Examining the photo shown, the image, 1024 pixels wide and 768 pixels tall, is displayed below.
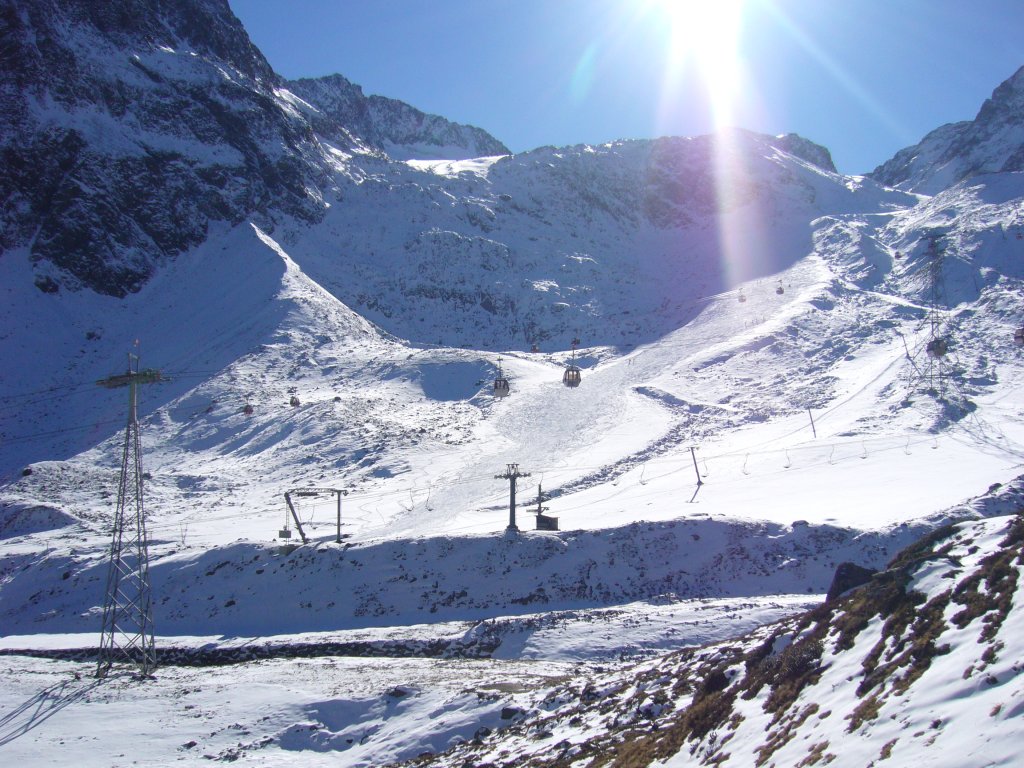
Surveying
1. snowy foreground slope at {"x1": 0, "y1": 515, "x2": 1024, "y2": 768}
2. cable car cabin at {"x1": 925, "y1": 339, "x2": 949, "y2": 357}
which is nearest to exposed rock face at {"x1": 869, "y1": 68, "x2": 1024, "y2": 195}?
cable car cabin at {"x1": 925, "y1": 339, "x2": 949, "y2": 357}

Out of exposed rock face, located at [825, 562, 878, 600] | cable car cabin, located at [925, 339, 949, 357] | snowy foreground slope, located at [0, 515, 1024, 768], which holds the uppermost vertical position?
cable car cabin, located at [925, 339, 949, 357]

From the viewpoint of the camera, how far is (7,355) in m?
86.3

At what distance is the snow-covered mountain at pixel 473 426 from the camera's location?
21.2m

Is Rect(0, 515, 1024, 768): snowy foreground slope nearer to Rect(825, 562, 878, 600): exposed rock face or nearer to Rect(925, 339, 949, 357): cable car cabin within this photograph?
Rect(825, 562, 878, 600): exposed rock face

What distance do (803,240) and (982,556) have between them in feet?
421

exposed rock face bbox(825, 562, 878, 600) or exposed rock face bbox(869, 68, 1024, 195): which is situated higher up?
exposed rock face bbox(869, 68, 1024, 195)

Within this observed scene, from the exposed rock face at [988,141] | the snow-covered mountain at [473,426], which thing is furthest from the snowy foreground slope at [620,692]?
the exposed rock face at [988,141]

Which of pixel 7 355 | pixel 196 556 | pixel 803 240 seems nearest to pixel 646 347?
pixel 803 240

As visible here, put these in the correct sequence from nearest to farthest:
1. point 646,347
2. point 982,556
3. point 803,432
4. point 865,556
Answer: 1. point 982,556
2. point 865,556
3. point 803,432
4. point 646,347

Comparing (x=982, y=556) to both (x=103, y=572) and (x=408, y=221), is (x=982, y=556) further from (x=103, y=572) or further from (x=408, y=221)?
(x=408, y=221)

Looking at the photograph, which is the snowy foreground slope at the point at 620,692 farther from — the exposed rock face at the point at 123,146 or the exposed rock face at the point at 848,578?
the exposed rock face at the point at 123,146

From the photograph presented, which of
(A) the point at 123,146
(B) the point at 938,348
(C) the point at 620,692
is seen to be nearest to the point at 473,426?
(B) the point at 938,348

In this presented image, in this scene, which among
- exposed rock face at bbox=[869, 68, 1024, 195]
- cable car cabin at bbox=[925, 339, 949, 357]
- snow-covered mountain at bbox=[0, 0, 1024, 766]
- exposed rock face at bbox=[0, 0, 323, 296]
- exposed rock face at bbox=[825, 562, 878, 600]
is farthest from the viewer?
exposed rock face at bbox=[869, 68, 1024, 195]

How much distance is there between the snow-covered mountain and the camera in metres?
21.2
